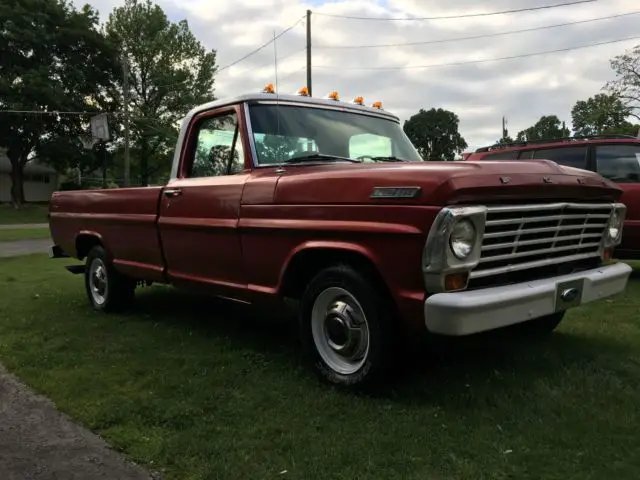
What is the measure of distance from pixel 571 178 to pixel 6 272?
9678 mm

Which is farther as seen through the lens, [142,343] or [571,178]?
[142,343]

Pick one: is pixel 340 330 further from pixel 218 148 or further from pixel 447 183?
pixel 218 148

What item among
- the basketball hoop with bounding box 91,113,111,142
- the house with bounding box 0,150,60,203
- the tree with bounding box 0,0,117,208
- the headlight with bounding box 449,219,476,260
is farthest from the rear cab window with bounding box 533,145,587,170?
the house with bounding box 0,150,60,203

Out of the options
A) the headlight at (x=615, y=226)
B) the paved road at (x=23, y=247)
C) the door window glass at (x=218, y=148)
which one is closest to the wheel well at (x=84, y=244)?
the door window glass at (x=218, y=148)

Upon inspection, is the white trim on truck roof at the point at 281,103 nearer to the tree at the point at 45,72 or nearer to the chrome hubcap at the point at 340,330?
the chrome hubcap at the point at 340,330

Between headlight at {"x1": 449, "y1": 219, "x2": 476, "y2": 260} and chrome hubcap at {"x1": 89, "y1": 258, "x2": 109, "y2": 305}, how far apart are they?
435cm

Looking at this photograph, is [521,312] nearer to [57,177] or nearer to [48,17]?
[48,17]

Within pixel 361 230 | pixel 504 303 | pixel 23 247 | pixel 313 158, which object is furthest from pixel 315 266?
pixel 23 247

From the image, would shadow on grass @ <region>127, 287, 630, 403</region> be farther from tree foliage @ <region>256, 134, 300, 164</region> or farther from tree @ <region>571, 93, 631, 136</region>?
tree @ <region>571, 93, 631, 136</region>

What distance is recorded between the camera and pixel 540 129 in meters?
83.9

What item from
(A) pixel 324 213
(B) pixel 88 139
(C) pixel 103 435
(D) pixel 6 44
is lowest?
(C) pixel 103 435

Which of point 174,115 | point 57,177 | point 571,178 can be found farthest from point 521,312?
point 57,177

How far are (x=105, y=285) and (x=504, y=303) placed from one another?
4.56 metres

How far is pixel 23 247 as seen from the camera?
1647 cm
